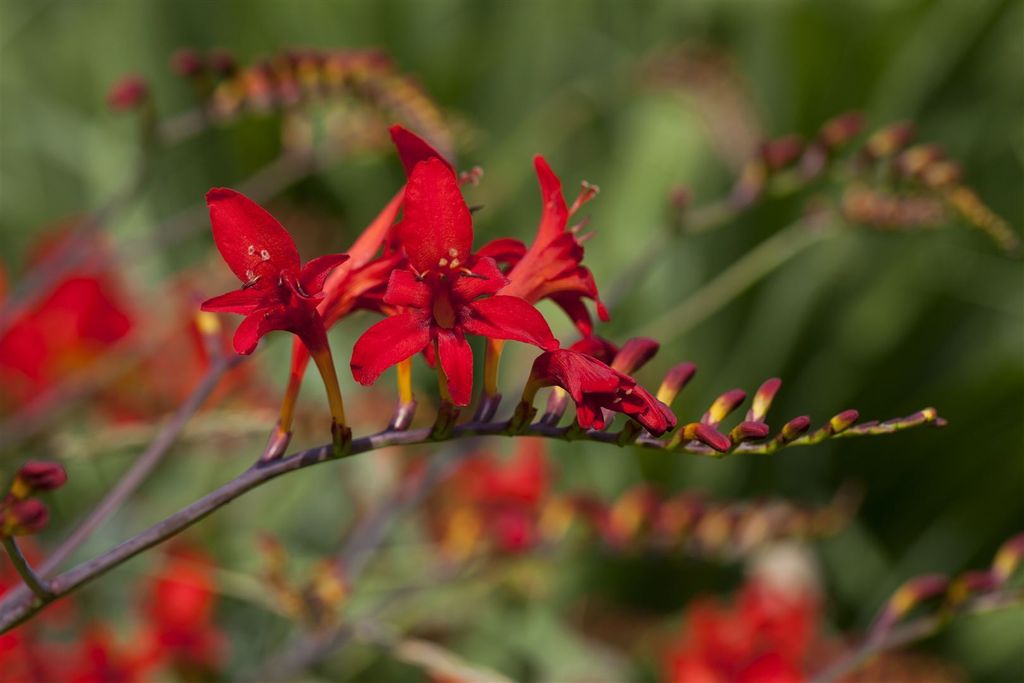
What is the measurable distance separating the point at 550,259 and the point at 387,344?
84 millimetres

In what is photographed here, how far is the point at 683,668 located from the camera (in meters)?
0.87

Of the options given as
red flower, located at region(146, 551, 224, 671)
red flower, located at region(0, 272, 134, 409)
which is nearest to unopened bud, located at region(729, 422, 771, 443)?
red flower, located at region(146, 551, 224, 671)

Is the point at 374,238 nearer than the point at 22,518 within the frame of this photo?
No

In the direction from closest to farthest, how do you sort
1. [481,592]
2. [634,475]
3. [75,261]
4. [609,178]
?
1. [75,261]
2. [481,592]
3. [634,475]
4. [609,178]

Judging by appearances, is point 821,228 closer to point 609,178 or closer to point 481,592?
point 481,592

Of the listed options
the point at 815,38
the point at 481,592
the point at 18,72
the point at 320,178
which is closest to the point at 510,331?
the point at 481,592

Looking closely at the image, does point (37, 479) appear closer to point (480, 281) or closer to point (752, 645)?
point (480, 281)

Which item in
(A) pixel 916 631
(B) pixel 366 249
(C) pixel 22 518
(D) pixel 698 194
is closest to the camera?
(C) pixel 22 518

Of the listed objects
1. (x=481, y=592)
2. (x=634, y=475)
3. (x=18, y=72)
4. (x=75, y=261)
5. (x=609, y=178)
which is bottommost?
(x=634, y=475)

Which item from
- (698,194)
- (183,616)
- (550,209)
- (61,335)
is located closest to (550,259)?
(550,209)

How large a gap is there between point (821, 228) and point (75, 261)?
0.45m

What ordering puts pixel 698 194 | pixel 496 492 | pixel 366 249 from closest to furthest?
pixel 366 249, pixel 496 492, pixel 698 194

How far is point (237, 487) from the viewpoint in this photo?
0.35m

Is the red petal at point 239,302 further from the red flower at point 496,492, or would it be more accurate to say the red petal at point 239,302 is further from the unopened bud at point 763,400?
the red flower at point 496,492
